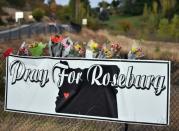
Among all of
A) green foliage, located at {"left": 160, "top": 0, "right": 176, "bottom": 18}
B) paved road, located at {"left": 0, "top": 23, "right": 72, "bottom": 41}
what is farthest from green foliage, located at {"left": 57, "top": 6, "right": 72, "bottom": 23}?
paved road, located at {"left": 0, "top": 23, "right": 72, "bottom": 41}

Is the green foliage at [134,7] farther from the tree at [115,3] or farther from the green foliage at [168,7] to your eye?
the green foliage at [168,7]

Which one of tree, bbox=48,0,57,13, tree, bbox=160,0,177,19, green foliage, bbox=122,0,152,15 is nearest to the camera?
tree, bbox=160,0,177,19

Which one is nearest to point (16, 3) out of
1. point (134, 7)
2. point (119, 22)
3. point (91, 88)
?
point (119, 22)

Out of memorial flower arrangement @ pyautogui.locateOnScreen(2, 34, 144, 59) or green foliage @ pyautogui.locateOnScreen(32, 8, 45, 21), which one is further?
green foliage @ pyautogui.locateOnScreen(32, 8, 45, 21)

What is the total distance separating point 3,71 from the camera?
10.8 metres

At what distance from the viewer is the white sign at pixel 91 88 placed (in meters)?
7.71

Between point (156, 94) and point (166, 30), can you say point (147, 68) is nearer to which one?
point (156, 94)

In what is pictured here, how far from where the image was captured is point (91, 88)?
8.18 metres

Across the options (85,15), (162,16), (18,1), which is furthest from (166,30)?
(18,1)

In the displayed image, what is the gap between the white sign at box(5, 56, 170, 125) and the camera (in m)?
7.71

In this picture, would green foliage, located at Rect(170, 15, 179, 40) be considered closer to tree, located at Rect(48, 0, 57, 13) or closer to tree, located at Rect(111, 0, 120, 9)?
tree, located at Rect(48, 0, 57, 13)

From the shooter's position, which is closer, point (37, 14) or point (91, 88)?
point (91, 88)

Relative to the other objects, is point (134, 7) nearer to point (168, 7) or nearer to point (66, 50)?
point (168, 7)

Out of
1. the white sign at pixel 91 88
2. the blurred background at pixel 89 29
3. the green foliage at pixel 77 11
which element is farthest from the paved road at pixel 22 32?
the white sign at pixel 91 88
